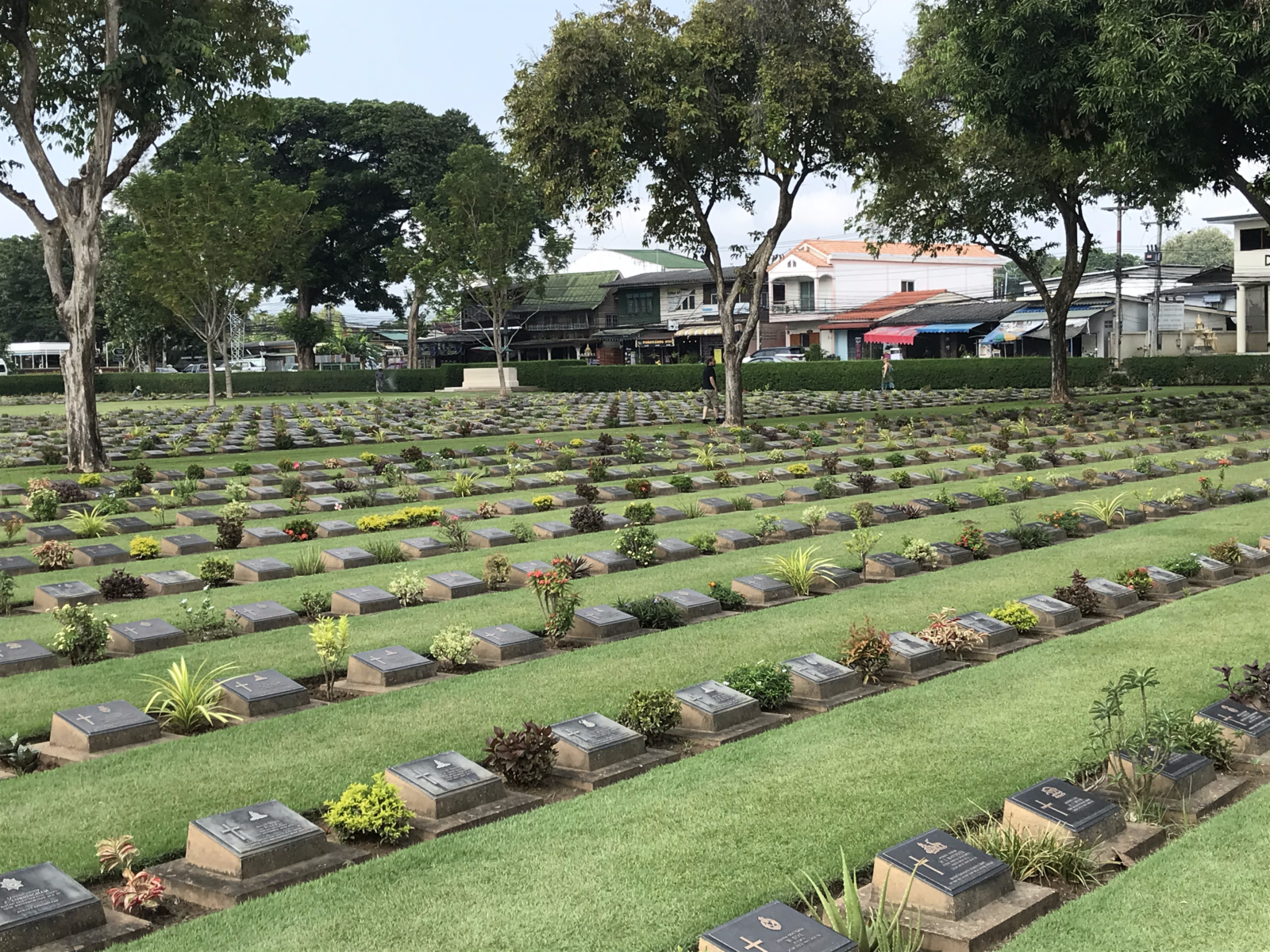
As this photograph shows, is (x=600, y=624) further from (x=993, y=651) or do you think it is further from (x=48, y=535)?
(x=48, y=535)

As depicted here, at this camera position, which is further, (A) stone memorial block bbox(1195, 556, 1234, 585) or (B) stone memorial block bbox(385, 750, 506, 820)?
(A) stone memorial block bbox(1195, 556, 1234, 585)

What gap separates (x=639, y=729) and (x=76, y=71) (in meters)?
17.4

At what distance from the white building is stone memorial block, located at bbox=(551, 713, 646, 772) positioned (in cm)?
6077

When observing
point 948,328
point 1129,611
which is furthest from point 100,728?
Answer: point 948,328

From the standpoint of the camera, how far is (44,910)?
156 inches

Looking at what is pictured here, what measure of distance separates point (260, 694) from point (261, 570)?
12.9 ft

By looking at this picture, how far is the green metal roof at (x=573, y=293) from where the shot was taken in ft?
221

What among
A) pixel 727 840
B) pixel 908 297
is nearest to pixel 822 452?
pixel 727 840

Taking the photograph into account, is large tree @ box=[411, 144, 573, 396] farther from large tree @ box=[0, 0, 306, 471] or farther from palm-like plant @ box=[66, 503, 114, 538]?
palm-like plant @ box=[66, 503, 114, 538]

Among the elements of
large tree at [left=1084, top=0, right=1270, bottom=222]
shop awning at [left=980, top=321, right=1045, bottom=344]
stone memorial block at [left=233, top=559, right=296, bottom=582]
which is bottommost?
stone memorial block at [left=233, top=559, right=296, bottom=582]

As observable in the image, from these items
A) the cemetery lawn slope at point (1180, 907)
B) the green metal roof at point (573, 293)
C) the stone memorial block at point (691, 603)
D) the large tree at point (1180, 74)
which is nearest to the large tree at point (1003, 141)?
the large tree at point (1180, 74)

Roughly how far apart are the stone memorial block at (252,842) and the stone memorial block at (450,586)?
4.69m

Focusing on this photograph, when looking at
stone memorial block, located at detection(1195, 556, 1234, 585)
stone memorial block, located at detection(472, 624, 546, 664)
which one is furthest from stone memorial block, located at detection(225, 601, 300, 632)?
stone memorial block, located at detection(1195, 556, 1234, 585)

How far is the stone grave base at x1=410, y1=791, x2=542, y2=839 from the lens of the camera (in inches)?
191
